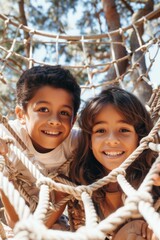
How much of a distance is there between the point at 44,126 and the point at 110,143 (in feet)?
0.64

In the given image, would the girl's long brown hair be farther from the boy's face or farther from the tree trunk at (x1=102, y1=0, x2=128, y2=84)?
the tree trunk at (x1=102, y1=0, x2=128, y2=84)

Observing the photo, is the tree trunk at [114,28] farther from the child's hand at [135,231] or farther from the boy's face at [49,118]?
the child's hand at [135,231]

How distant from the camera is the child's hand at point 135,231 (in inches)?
32.0

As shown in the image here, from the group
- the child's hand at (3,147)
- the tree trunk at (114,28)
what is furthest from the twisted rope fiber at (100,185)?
the tree trunk at (114,28)

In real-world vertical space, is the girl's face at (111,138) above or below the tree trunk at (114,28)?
below

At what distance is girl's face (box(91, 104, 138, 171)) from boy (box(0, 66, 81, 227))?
10 centimetres

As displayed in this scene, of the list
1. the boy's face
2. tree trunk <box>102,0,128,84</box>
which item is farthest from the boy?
tree trunk <box>102,0,128,84</box>

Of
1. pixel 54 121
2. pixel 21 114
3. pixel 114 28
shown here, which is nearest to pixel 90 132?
pixel 54 121

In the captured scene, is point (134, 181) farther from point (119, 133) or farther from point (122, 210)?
point (122, 210)

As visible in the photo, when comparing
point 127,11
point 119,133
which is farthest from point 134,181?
point 127,11

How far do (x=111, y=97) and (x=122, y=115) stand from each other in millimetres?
78

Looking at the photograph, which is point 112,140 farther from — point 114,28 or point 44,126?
point 114,28

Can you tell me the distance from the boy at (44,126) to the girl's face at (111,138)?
0.33 ft

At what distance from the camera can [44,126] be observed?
39.5 inches
